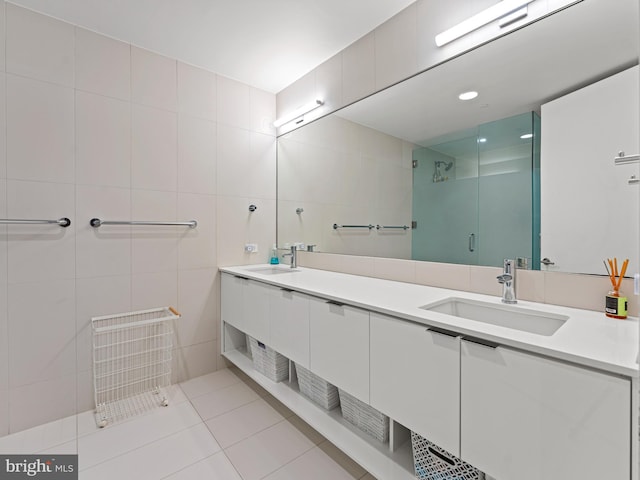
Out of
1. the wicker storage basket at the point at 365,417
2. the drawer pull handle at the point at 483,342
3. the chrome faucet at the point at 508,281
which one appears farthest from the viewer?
the wicker storage basket at the point at 365,417

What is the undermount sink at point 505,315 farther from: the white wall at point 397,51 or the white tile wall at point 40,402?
the white tile wall at point 40,402

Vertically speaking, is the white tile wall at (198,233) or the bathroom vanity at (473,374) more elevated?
the white tile wall at (198,233)

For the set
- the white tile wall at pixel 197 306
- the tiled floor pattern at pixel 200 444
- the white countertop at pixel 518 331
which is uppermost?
the white countertop at pixel 518 331

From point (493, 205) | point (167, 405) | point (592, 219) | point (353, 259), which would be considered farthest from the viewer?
point (353, 259)

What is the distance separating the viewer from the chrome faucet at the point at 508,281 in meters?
1.26

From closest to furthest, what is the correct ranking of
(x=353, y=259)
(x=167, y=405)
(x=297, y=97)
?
(x=167, y=405), (x=353, y=259), (x=297, y=97)

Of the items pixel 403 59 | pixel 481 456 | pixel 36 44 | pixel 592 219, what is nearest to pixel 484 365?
pixel 481 456

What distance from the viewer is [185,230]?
2.23m

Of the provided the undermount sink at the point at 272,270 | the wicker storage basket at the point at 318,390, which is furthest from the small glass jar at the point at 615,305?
the undermount sink at the point at 272,270

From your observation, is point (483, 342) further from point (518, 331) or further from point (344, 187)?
point (344, 187)

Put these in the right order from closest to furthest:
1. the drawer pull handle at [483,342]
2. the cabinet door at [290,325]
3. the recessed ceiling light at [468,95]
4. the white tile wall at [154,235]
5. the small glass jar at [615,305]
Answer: the drawer pull handle at [483,342]
the small glass jar at [615,305]
the recessed ceiling light at [468,95]
the cabinet door at [290,325]
the white tile wall at [154,235]

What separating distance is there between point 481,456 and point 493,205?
3.26 ft

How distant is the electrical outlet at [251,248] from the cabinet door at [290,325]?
839 mm

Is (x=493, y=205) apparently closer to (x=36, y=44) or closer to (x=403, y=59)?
(x=403, y=59)
